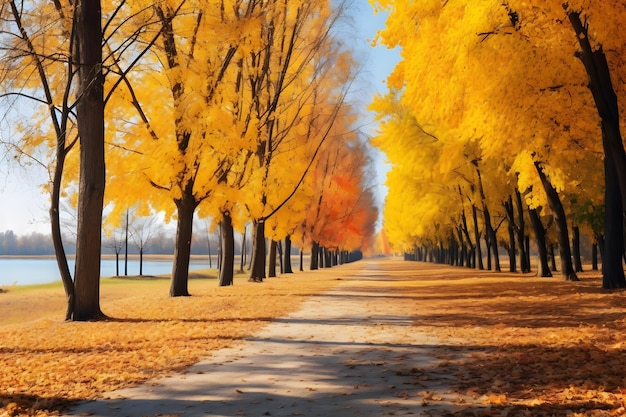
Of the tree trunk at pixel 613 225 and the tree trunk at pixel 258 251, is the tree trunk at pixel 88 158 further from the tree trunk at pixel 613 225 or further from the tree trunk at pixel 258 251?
the tree trunk at pixel 258 251

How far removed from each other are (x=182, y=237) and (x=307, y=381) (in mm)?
11269

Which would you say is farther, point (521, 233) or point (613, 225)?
point (521, 233)

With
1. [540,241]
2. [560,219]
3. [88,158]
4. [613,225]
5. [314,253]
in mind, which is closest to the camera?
[88,158]

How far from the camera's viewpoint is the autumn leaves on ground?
5203 mm

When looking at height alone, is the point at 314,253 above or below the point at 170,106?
below

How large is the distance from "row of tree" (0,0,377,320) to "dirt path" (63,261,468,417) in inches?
211

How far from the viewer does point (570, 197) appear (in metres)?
26.4

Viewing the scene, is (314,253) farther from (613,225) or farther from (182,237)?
(613,225)

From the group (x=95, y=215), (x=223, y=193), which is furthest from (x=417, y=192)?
(x=95, y=215)

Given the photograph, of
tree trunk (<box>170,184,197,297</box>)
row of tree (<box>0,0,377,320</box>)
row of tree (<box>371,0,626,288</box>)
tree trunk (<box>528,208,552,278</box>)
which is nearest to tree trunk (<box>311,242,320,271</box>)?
row of tree (<box>0,0,377,320</box>)

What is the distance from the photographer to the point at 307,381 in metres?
5.92

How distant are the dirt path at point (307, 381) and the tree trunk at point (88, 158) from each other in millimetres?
3969

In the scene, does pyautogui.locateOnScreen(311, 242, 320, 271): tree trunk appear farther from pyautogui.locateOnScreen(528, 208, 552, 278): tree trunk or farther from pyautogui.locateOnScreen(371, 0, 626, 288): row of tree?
pyautogui.locateOnScreen(371, 0, 626, 288): row of tree

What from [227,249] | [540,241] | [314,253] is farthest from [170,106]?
[314,253]
